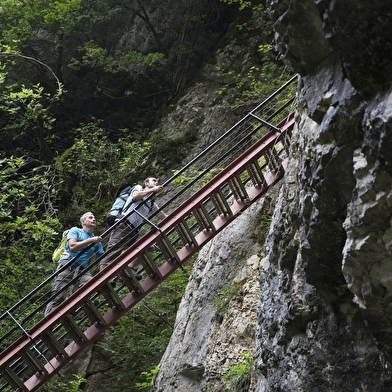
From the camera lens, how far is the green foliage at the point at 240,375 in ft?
22.7

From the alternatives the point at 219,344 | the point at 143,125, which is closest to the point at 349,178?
the point at 219,344

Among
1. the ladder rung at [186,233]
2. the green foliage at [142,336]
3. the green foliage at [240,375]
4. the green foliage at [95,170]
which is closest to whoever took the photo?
the green foliage at [240,375]

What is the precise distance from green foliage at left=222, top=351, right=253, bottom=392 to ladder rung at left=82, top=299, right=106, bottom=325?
6.76 ft

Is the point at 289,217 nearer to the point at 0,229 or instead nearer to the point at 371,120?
the point at 371,120

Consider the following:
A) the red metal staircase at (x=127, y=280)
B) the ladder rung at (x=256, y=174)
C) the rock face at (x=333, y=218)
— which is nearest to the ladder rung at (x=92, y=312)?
the red metal staircase at (x=127, y=280)

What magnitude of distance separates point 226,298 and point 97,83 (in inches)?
484

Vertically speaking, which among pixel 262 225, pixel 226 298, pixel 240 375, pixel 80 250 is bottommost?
pixel 240 375

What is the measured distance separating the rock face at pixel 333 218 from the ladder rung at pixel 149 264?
2.16m

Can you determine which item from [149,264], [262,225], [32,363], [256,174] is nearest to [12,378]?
[32,363]

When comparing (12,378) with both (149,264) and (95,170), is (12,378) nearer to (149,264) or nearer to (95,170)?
(149,264)

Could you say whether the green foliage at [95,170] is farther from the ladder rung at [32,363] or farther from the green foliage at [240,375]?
the green foliage at [240,375]

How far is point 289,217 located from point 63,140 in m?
13.6

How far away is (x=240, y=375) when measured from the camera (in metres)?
6.98

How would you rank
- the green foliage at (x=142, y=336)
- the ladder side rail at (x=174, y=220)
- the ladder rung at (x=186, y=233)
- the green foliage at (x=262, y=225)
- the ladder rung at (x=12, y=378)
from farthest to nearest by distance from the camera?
1. the green foliage at (x=142, y=336)
2. the green foliage at (x=262, y=225)
3. the ladder rung at (x=186, y=233)
4. the ladder rung at (x=12, y=378)
5. the ladder side rail at (x=174, y=220)
